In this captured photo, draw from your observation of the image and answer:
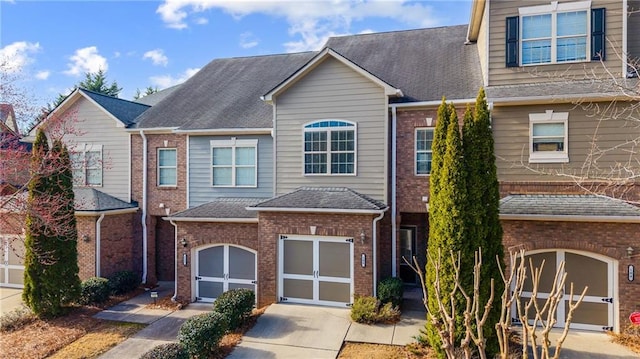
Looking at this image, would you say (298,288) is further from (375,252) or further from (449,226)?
(449,226)

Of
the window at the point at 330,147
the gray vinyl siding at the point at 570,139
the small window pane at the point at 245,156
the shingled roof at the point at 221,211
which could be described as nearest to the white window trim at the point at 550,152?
the gray vinyl siding at the point at 570,139

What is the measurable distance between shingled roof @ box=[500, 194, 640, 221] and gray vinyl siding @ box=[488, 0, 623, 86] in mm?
3621

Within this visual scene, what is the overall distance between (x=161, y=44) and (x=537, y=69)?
15.8 metres

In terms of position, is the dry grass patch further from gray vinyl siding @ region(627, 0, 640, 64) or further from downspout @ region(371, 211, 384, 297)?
gray vinyl siding @ region(627, 0, 640, 64)

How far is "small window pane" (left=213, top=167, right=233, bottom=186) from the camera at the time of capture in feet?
48.2

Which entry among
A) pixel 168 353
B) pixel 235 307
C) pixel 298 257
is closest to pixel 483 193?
pixel 298 257

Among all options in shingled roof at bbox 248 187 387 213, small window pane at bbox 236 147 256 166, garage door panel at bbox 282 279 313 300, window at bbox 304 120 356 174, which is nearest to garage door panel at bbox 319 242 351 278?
garage door panel at bbox 282 279 313 300

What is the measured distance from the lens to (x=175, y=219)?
12852mm

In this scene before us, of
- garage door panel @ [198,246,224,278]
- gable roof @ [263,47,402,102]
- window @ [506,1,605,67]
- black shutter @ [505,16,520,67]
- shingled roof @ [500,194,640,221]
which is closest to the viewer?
shingled roof @ [500,194,640,221]

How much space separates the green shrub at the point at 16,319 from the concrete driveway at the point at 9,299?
0.77m

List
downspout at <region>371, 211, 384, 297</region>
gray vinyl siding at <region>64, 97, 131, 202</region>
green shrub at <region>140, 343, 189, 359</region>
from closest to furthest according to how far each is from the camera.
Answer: green shrub at <region>140, 343, 189, 359</region>
downspout at <region>371, 211, 384, 297</region>
gray vinyl siding at <region>64, 97, 131, 202</region>

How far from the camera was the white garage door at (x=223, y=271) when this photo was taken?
12.9 m

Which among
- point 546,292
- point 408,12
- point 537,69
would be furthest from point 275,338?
point 408,12

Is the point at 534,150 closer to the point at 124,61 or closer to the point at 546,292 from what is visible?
the point at 546,292
